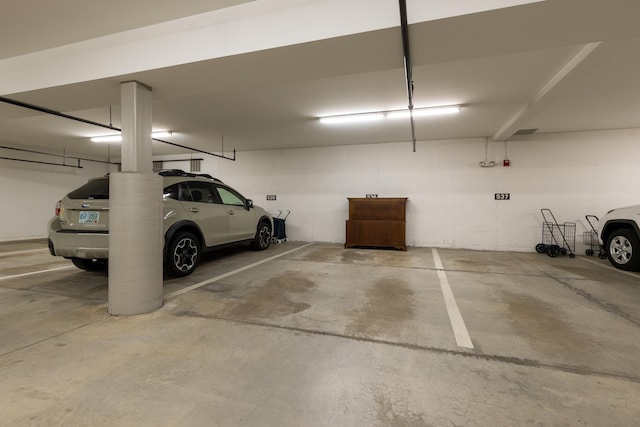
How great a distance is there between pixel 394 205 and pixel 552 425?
5.61 metres

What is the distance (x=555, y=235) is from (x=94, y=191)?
885 cm

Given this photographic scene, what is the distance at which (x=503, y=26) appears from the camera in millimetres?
1981

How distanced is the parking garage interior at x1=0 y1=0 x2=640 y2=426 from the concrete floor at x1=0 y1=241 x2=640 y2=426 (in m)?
0.02

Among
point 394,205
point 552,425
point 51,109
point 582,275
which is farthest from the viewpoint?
point 394,205

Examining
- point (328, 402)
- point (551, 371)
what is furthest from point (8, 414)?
point (551, 371)

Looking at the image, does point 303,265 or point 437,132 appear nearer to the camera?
point 303,265

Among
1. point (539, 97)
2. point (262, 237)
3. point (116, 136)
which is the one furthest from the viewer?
point (116, 136)

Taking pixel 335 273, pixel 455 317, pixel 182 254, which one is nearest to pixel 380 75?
pixel 335 273

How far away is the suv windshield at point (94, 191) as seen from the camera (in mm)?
3321

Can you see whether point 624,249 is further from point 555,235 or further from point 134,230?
point 134,230

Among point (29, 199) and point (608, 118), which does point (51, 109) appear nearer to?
point (29, 199)

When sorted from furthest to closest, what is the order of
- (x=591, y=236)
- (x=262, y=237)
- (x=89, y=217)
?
1. (x=262, y=237)
2. (x=591, y=236)
3. (x=89, y=217)

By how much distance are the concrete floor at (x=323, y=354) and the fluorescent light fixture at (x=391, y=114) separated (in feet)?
9.75

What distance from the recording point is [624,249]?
4598 mm
